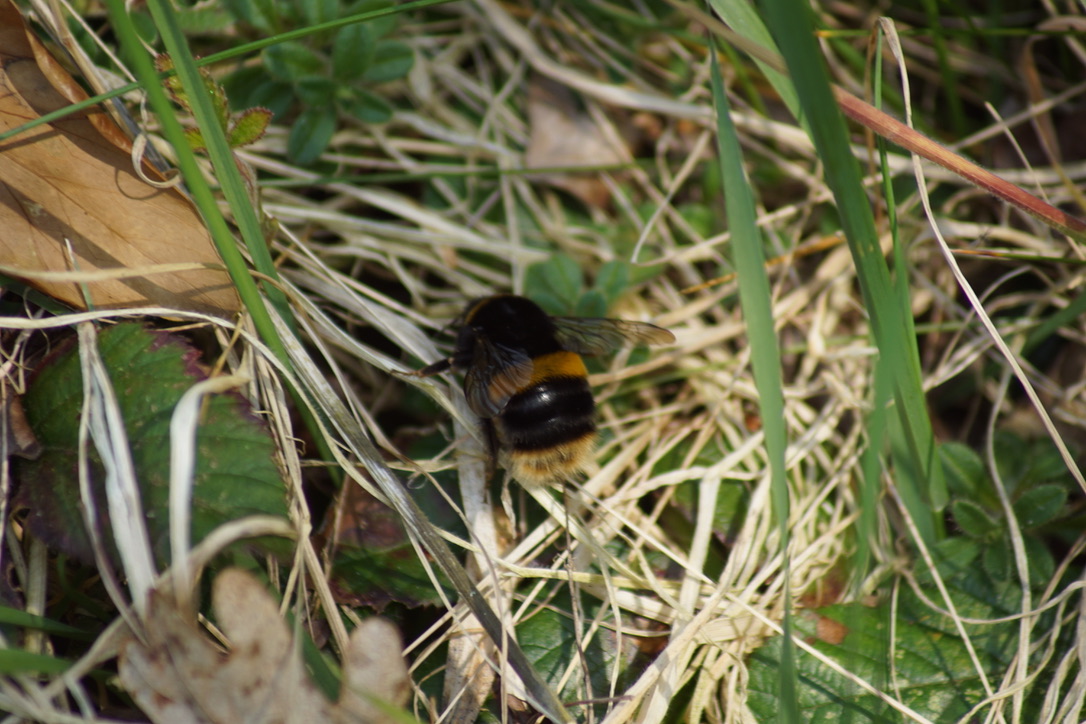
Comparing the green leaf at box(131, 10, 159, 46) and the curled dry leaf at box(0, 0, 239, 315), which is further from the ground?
the green leaf at box(131, 10, 159, 46)

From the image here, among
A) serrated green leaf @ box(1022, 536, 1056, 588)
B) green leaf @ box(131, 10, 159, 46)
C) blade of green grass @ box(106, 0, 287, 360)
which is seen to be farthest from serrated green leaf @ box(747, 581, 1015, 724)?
green leaf @ box(131, 10, 159, 46)

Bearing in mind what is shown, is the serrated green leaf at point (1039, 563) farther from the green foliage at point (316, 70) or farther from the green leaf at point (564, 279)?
the green foliage at point (316, 70)

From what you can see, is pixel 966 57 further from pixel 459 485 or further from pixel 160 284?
pixel 160 284

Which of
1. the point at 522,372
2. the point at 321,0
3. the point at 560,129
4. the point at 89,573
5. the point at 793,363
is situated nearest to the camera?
the point at 89,573

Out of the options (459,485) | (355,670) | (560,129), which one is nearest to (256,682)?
(355,670)

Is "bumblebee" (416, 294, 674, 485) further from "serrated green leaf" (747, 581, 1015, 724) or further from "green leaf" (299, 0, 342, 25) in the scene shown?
"green leaf" (299, 0, 342, 25)

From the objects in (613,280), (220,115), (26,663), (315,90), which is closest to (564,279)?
(613,280)

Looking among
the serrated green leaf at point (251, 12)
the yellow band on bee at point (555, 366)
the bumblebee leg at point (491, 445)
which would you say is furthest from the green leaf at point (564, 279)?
the serrated green leaf at point (251, 12)

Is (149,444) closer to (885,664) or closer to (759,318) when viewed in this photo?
(759,318)
